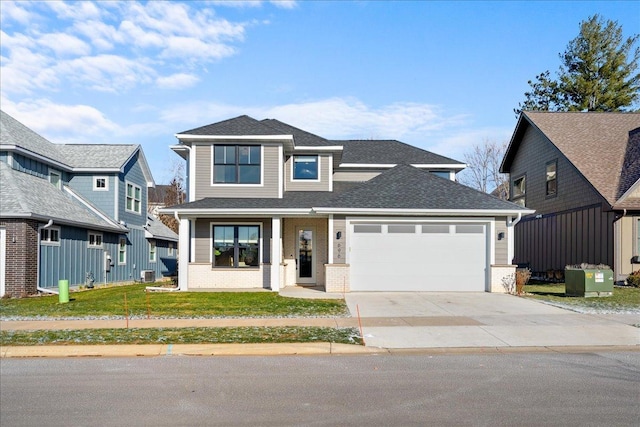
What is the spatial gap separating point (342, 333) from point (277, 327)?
1.47 m

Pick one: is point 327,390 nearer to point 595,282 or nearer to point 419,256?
point 419,256

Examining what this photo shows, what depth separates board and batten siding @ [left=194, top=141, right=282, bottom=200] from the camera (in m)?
20.6

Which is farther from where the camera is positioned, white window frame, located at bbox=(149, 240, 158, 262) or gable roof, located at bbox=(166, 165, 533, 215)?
white window frame, located at bbox=(149, 240, 158, 262)

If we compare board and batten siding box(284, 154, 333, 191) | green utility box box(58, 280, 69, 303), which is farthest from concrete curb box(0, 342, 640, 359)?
board and batten siding box(284, 154, 333, 191)

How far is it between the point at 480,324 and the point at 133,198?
22329 millimetres

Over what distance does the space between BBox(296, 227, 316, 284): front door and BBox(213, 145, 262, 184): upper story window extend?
9.05 feet

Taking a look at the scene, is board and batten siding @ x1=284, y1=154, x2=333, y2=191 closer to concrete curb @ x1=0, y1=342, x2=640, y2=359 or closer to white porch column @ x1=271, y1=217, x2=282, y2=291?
white porch column @ x1=271, y1=217, x2=282, y2=291

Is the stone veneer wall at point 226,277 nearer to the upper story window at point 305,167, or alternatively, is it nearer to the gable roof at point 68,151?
the upper story window at point 305,167

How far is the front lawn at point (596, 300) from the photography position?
46.3ft

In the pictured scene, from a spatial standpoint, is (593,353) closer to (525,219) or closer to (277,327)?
(277,327)

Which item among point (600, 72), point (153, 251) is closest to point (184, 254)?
point (153, 251)

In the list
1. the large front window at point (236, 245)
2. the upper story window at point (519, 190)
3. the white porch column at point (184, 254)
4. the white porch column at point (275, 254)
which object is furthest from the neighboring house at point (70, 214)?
the upper story window at point (519, 190)

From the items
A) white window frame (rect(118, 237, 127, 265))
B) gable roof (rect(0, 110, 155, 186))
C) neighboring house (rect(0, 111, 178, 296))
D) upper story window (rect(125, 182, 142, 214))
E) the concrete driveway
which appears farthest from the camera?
upper story window (rect(125, 182, 142, 214))

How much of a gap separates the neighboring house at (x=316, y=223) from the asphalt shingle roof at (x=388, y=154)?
2.85 m
